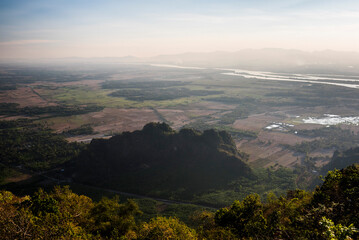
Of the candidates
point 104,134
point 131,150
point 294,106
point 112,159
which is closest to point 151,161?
point 131,150

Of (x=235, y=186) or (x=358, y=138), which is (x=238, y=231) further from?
(x=358, y=138)

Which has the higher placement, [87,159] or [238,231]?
[238,231]

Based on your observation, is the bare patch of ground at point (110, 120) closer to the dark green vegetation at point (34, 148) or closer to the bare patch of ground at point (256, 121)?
the dark green vegetation at point (34, 148)

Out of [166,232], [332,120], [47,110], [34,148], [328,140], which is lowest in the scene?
[34,148]

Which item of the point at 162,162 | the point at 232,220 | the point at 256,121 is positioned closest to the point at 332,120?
the point at 256,121

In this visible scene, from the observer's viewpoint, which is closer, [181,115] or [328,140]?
[328,140]

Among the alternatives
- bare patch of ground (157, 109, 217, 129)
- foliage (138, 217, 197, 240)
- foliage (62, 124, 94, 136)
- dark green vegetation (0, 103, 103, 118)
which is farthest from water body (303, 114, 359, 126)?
dark green vegetation (0, 103, 103, 118)

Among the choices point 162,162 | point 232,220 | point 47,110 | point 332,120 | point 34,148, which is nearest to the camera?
point 232,220

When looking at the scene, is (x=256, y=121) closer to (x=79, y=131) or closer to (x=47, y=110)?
(x=79, y=131)
